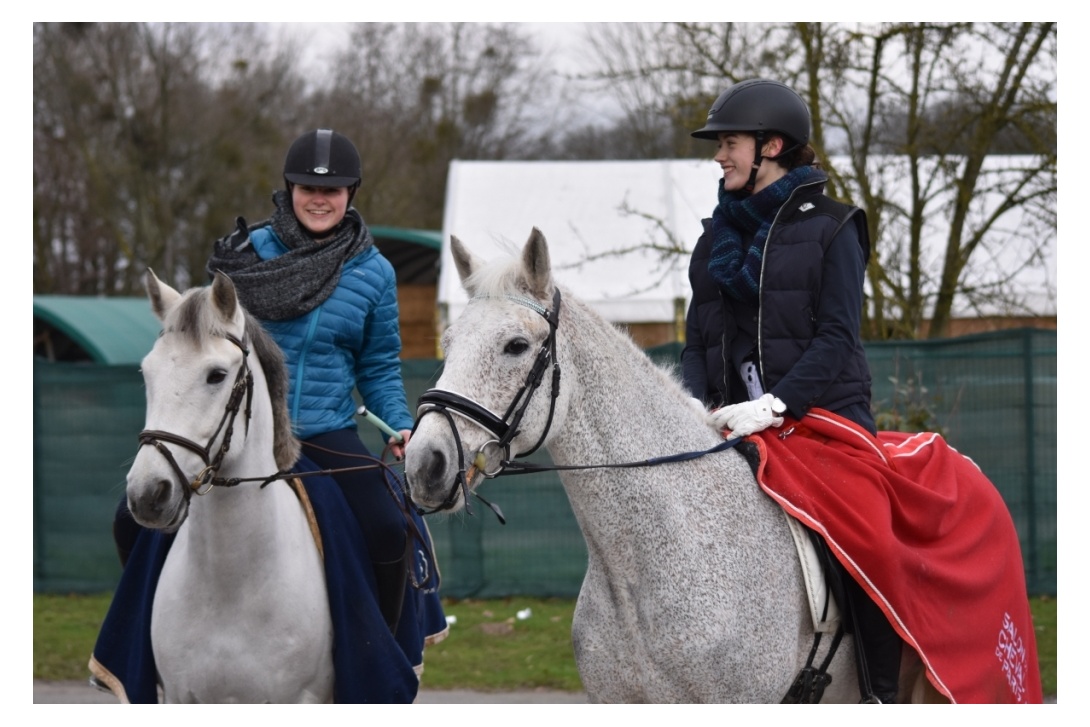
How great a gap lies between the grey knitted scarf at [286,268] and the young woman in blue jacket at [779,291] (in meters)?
1.59

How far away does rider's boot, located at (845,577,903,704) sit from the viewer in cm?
375

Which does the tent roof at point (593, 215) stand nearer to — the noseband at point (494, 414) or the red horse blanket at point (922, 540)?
the red horse blanket at point (922, 540)

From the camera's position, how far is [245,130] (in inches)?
913

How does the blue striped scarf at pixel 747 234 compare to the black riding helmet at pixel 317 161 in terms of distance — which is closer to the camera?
the blue striped scarf at pixel 747 234

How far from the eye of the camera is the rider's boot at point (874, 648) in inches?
148

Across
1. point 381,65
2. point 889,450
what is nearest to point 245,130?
point 381,65

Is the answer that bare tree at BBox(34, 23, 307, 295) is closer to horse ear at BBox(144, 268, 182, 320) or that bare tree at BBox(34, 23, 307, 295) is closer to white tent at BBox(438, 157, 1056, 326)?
white tent at BBox(438, 157, 1056, 326)

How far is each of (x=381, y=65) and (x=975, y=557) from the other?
19.6m

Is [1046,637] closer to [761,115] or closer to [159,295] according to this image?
[761,115]

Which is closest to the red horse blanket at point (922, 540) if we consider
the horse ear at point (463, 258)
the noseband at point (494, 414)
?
the noseband at point (494, 414)

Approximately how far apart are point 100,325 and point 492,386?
1743 cm

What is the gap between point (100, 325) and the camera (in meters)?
18.9

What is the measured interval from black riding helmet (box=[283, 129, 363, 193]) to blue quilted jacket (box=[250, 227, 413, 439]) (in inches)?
11.8

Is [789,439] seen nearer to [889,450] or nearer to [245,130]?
[889,450]
